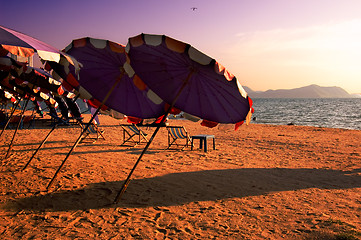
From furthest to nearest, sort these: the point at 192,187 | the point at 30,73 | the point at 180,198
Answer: the point at 30,73 → the point at 192,187 → the point at 180,198

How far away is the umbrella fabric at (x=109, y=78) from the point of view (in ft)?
16.0

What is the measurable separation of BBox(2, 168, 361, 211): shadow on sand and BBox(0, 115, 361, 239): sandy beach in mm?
20

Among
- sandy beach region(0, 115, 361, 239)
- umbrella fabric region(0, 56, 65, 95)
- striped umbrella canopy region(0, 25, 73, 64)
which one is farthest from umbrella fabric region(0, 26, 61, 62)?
sandy beach region(0, 115, 361, 239)

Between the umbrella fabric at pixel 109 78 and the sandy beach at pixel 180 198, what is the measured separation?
5.50 ft

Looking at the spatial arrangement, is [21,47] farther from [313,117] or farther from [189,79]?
[313,117]

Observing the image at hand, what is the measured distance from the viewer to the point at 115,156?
8602 millimetres

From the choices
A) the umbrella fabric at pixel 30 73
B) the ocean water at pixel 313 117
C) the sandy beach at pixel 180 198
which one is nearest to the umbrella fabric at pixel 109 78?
the umbrella fabric at pixel 30 73

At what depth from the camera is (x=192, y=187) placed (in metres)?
5.59

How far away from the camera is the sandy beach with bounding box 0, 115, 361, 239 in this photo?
3.65 metres

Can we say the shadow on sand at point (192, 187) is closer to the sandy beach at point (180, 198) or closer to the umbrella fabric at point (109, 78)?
the sandy beach at point (180, 198)

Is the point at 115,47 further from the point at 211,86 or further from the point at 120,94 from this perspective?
the point at 211,86

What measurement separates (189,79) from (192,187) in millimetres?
2533

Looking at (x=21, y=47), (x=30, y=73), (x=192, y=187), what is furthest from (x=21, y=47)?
(x=192, y=187)

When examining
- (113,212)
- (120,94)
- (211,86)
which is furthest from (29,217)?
(211,86)
